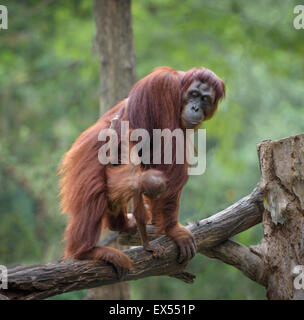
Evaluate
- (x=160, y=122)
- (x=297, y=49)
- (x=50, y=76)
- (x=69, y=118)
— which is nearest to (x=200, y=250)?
(x=160, y=122)

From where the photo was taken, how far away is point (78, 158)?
184 inches

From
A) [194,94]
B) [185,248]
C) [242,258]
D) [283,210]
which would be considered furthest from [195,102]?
[242,258]

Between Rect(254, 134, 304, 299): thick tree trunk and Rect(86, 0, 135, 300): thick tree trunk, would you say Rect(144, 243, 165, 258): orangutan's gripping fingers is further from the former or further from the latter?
Rect(86, 0, 135, 300): thick tree trunk

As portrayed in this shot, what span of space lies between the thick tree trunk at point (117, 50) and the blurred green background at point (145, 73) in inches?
23.3

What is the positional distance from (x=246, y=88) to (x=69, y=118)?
4.63 m

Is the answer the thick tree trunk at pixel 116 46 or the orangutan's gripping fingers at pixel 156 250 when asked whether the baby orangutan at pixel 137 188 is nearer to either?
the orangutan's gripping fingers at pixel 156 250

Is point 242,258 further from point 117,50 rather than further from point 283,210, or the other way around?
point 117,50

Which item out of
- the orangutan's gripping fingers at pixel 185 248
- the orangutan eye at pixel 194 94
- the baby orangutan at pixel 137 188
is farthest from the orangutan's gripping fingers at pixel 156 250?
the orangutan eye at pixel 194 94

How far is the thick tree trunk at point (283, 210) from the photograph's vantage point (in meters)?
4.46

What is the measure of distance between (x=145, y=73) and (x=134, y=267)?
588 cm

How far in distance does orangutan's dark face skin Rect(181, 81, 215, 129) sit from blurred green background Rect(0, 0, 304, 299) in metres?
2.83

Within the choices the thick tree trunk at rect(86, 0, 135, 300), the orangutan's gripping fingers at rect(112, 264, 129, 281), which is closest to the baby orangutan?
the orangutan's gripping fingers at rect(112, 264, 129, 281)

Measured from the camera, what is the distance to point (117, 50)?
676 cm
